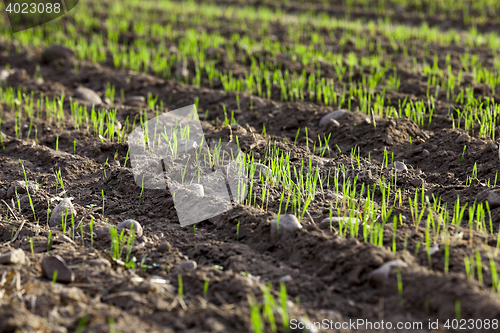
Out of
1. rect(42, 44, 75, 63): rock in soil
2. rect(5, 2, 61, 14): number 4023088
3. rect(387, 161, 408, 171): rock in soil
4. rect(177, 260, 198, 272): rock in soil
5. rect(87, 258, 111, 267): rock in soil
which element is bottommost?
rect(387, 161, 408, 171): rock in soil

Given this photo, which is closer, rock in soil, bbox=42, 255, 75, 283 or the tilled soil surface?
the tilled soil surface

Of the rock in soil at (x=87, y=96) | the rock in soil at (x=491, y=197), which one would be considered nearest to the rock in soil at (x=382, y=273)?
the rock in soil at (x=491, y=197)

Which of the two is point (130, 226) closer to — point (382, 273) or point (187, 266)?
point (187, 266)

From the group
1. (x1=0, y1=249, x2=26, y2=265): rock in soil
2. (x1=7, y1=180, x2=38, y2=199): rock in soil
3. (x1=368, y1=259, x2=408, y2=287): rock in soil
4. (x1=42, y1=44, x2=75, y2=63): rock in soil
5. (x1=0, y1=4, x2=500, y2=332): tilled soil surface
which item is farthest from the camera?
(x1=42, y1=44, x2=75, y2=63): rock in soil

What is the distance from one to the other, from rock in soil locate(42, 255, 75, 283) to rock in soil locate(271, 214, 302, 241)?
0.85 metres

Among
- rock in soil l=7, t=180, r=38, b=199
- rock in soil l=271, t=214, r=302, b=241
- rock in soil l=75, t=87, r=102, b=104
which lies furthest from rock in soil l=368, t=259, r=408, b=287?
rock in soil l=75, t=87, r=102, b=104

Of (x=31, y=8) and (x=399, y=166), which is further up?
(x=31, y=8)

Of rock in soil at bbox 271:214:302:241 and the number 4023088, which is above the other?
the number 4023088

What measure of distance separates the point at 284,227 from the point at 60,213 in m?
1.13

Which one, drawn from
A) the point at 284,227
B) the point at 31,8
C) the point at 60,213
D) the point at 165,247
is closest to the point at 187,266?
the point at 165,247

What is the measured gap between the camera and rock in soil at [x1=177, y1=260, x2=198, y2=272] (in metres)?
1.78

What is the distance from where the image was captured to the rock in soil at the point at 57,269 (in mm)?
1688

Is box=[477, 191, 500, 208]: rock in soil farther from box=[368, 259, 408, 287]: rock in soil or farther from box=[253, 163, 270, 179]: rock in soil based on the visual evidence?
box=[253, 163, 270, 179]: rock in soil

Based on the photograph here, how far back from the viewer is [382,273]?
63.8 inches
